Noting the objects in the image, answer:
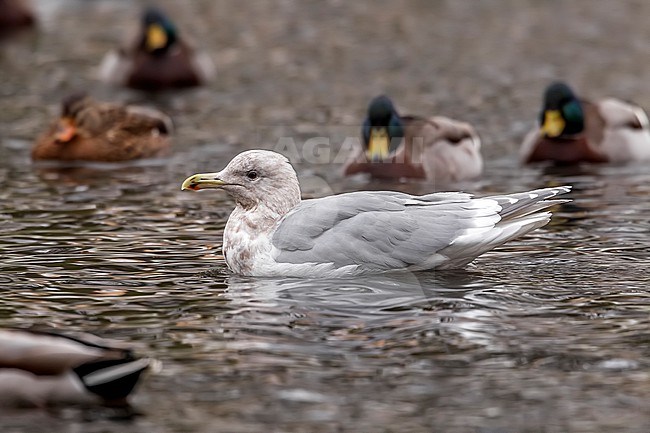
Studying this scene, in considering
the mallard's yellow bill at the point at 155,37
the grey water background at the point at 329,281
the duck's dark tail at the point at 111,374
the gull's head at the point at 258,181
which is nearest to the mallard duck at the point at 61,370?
the duck's dark tail at the point at 111,374

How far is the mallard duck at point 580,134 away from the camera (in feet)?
47.0

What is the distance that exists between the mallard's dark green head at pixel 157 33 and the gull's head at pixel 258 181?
9.86m

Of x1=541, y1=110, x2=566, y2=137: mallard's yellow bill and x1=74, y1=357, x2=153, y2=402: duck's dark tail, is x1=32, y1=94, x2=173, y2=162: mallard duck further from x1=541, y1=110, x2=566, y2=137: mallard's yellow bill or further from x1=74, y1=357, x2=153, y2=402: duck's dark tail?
x1=74, y1=357, x2=153, y2=402: duck's dark tail

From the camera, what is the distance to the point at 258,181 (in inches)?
373

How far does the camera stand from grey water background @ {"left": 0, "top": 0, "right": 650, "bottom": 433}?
22.5 feet

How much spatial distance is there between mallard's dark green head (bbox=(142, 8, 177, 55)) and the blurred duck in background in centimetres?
386

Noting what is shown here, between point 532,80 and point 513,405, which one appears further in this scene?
point 532,80

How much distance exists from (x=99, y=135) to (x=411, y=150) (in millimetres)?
3301

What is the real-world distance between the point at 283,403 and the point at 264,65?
12.7 metres

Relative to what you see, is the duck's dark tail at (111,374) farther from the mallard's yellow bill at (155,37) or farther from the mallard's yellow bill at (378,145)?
the mallard's yellow bill at (155,37)

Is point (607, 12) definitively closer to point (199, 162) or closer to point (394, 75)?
point (394, 75)

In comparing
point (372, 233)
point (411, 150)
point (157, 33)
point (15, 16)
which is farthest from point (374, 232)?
point (15, 16)

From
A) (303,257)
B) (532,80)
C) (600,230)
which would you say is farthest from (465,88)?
(303,257)

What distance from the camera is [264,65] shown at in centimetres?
1919
